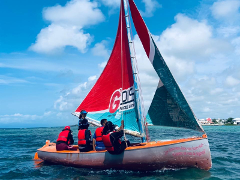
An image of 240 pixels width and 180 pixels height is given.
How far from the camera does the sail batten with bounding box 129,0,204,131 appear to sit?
10.2 metres

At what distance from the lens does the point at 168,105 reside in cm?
1082

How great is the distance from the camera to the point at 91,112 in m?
13.6

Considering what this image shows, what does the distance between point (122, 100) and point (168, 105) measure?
8.84 feet

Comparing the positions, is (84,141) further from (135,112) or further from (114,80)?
(114,80)

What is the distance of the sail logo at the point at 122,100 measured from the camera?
12.0 meters

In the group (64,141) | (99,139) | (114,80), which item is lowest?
(64,141)

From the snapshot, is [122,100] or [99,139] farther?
[122,100]

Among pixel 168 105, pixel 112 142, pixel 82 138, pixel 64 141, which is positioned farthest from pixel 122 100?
pixel 64 141

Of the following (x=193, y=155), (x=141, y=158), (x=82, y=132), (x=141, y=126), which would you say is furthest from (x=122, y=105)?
(x=193, y=155)

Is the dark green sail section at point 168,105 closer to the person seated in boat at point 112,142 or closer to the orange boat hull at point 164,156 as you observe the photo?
the orange boat hull at point 164,156

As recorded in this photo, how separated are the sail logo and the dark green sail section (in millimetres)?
1202

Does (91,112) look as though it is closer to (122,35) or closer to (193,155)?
(122,35)

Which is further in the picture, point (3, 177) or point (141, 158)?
point (3, 177)

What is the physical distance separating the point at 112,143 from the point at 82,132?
2.22 meters
